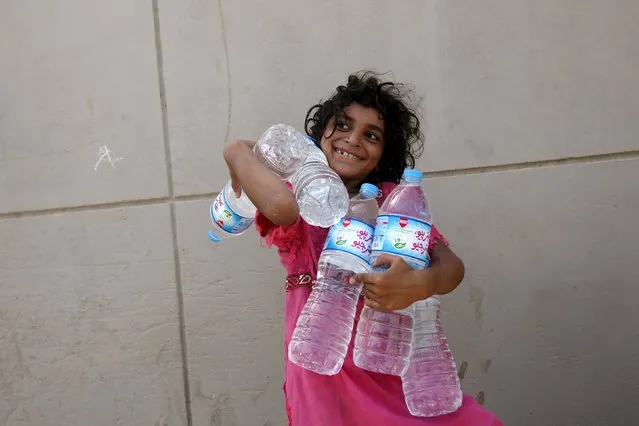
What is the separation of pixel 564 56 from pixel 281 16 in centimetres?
145

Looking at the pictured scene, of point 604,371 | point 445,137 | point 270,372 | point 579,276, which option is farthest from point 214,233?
point 604,371

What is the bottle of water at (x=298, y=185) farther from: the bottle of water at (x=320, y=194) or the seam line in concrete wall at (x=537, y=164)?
the seam line in concrete wall at (x=537, y=164)

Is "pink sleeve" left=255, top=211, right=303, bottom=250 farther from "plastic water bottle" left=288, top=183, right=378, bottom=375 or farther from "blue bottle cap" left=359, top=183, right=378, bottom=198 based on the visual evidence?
"blue bottle cap" left=359, top=183, right=378, bottom=198

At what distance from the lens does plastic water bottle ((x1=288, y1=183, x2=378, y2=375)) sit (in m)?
2.02

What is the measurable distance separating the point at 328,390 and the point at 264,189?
2.16 feet

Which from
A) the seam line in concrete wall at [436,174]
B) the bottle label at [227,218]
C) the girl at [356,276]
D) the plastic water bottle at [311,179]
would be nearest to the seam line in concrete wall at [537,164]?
the seam line in concrete wall at [436,174]

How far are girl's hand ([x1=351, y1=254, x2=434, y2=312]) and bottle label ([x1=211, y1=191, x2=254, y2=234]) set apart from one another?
0.51 meters

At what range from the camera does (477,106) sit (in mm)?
3334

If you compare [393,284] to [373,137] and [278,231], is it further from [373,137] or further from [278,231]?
[373,137]

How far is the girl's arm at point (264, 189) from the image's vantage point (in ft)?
6.28

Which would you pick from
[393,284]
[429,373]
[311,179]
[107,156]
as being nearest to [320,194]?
[311,179]

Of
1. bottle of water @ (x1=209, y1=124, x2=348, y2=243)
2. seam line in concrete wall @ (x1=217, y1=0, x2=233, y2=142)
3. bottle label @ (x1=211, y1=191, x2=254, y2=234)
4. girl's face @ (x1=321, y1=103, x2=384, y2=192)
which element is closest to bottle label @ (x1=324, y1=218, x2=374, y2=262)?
bottle of water @ (x1=209, y1=124, x2=348, y2=243)

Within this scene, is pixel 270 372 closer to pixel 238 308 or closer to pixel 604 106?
pixel 238 308

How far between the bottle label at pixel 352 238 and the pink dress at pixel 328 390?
0.16 m
